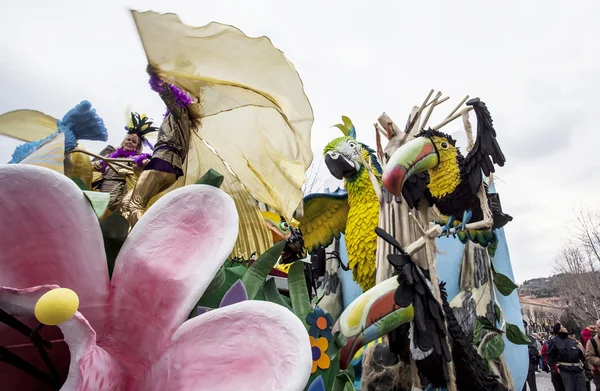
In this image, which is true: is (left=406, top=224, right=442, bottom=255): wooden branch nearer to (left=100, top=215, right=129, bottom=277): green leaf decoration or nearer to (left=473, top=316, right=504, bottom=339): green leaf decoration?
(left=473, top=316, right=504, bottom=339): green leaf decoration

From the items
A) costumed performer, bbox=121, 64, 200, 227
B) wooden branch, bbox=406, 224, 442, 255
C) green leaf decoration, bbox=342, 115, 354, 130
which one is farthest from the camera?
green leaf decoration, bbox=342, 115, 354, 130

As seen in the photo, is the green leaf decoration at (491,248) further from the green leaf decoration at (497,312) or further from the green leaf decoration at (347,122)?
the green leaf decoration at (347,122)

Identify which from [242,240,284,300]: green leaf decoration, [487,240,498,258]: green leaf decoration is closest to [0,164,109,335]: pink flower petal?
[242,240,284,300]: green leaf decoration

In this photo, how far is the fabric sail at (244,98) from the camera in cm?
108

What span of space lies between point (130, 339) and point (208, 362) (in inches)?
6.1

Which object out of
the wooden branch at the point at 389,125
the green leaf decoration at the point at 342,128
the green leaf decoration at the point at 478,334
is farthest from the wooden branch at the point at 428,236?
the green leaf decoration at the point at 342,128

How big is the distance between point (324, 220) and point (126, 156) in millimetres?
2493

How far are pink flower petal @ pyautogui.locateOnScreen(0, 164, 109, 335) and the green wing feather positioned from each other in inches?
150

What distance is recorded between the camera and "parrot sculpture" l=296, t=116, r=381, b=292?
150 inches

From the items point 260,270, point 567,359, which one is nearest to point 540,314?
point 567,359

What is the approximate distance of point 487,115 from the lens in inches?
119

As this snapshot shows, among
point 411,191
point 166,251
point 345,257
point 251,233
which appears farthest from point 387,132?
point 166,251

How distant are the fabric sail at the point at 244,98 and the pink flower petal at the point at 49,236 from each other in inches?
21.8

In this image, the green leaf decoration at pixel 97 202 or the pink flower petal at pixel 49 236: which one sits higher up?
the green leaf decoration at pixel 97 202
